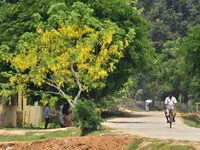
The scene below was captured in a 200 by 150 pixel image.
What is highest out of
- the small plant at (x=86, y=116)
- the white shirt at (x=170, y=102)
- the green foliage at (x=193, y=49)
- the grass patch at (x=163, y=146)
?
the green foliage at (x=193, y=49)

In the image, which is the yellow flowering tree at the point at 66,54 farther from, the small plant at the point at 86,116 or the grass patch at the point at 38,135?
the grass patch at the point at 38,135

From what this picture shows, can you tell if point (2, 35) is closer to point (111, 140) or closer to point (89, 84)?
point (89, 84)

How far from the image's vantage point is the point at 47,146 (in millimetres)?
20078

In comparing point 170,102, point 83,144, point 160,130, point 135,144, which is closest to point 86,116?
point 160,130

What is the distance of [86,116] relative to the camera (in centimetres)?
2425

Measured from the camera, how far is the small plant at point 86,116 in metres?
24.1

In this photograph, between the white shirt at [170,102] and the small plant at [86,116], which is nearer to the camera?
the small plant at [86,116]

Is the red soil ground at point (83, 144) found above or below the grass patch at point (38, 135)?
below

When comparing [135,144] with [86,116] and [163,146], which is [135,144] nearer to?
[163,146]

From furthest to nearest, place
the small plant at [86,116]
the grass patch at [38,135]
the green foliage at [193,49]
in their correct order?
the green foliage at [193,49] < the grass patch at [38,135] < the small plant at [86,116]

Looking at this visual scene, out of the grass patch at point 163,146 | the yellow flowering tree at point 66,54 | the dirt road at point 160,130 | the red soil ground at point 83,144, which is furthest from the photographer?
the yellow flowering tree at point 66,54

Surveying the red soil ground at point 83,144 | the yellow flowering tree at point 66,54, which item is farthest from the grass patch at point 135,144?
the yellow flowering tree at point 66,54

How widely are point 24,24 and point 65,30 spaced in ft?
33.2

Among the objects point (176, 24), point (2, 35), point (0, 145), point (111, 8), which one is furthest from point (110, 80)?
point (176, 24)
